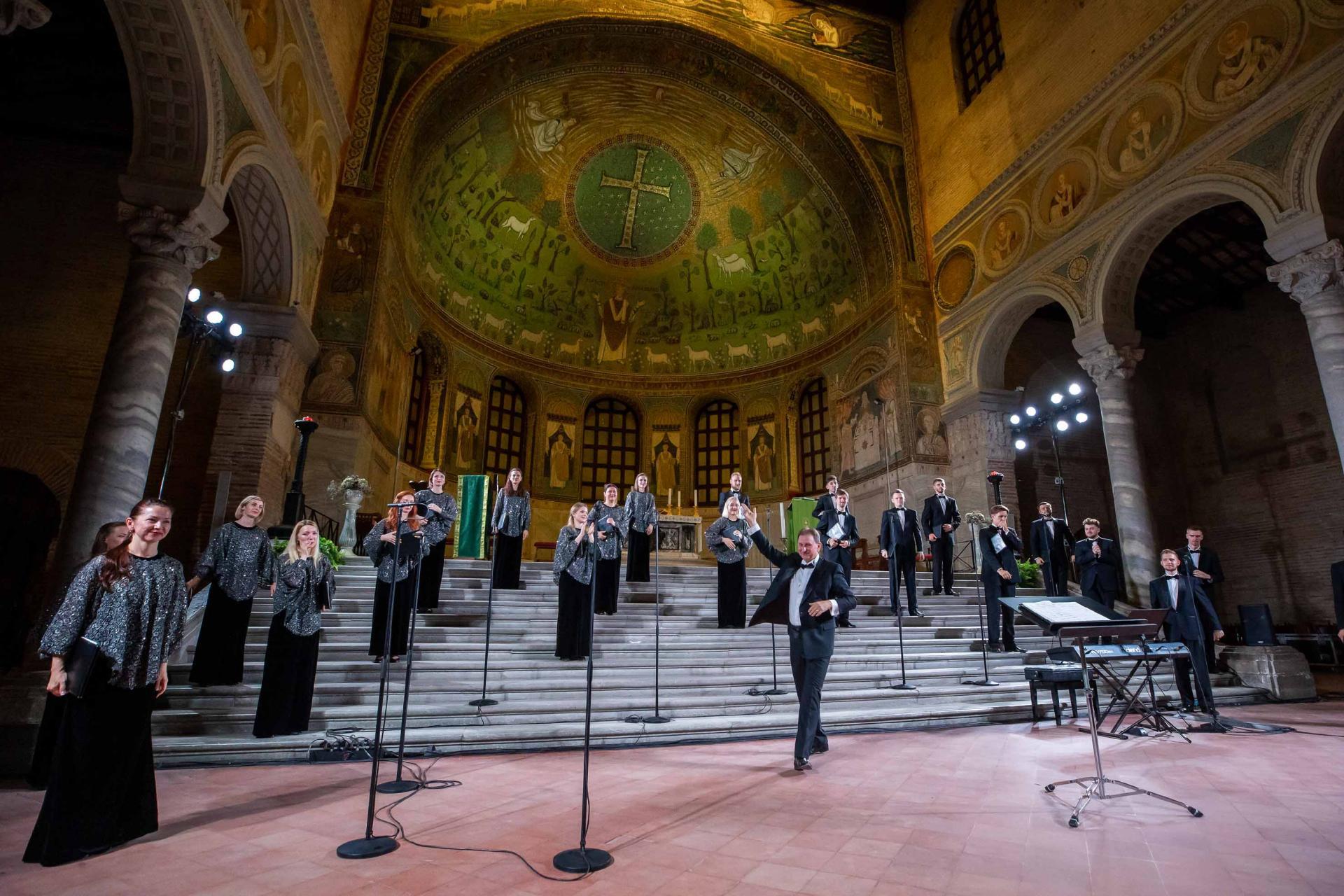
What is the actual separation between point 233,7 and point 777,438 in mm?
15605

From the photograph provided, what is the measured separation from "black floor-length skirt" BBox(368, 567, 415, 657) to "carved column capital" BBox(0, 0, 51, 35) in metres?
5.45

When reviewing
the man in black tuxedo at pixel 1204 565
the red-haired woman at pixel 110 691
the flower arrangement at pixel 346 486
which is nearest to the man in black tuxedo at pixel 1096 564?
the man in black tuxedo at pixel 1204 565

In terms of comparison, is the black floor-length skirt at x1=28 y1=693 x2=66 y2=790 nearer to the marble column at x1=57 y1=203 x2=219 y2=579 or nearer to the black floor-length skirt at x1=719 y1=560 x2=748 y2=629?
the marble column at x1=57 y1=203 x2=219 y2=579

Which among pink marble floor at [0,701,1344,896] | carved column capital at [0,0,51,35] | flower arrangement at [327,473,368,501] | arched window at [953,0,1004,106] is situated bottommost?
pink marble floor at [0,701,1344,896]

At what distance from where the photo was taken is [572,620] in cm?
736

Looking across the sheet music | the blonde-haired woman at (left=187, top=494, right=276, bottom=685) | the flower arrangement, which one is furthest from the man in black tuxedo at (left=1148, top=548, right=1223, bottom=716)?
the flower arrangement

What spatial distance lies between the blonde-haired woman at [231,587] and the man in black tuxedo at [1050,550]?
9760 millimetres

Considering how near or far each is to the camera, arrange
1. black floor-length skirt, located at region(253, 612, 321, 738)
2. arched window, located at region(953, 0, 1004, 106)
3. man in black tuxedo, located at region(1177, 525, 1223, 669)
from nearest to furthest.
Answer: black floor-length skirt, located at region(253, 612, 321, 738)
man in black tuxedo, located at region(1177, 525, 1223, 669)
arched window, located at region(953, 0, 1004, 106)

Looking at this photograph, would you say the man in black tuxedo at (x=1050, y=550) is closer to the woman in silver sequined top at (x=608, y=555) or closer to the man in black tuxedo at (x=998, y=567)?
the man in black tuxedo at (x=998, y=567)

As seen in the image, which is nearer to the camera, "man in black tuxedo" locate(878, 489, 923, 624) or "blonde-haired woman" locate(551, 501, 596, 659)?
"blonde-haired woman" locate(551, 501, 596, 659)

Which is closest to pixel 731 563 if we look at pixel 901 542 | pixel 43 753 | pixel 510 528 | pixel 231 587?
pixel 901 542

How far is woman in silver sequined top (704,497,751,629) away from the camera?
889 centimetres

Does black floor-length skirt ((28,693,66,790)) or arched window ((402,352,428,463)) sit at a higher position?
arched window ((402,352,428,463))

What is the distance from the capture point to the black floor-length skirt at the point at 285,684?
203 inches
